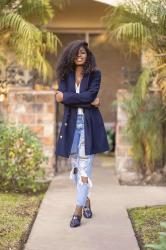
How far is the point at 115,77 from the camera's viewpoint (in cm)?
1200

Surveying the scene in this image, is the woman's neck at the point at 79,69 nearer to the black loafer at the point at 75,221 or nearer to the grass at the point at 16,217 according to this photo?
the black loafer at the point at 75,221

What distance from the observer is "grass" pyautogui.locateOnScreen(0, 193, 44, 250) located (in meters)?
5.59

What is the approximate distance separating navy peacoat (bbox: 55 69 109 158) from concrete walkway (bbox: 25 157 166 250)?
0.76 metres

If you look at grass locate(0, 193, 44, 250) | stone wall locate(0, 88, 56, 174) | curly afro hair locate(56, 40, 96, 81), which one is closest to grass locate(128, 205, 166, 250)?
grass locate(0, 193, 44, 250)

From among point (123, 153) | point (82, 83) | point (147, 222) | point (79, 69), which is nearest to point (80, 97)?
point (82, 83)

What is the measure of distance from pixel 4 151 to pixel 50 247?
2.47 meters

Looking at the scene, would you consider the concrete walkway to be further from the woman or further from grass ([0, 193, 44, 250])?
the woman

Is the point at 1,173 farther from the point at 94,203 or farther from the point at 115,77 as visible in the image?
the point at 115,77

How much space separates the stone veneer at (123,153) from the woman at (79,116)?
2.56 metres

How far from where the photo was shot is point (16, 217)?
6.44m

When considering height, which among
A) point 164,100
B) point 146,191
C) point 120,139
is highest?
→ point 164,100

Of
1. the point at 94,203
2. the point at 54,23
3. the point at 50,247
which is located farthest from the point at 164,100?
the point at 54,23

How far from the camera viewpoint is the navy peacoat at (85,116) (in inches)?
235

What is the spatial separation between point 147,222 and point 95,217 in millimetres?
555
